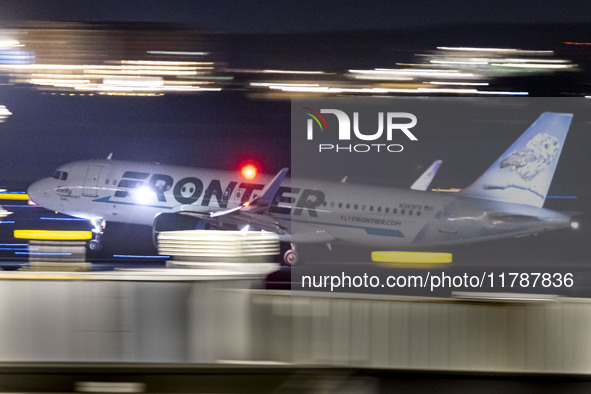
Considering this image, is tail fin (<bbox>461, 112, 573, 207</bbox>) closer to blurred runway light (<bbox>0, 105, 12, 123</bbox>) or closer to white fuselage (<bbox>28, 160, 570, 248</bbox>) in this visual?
white fuselage (<bbox>28, 160, 570, 248</bbox>)

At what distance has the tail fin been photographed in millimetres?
24406

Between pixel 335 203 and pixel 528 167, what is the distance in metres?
7.36

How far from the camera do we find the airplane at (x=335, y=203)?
22.9 meters

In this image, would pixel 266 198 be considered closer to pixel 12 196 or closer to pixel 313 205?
pixel 313 205

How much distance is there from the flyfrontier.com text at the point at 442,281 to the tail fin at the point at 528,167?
109 inches

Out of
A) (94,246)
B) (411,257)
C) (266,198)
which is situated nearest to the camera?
(266,198)

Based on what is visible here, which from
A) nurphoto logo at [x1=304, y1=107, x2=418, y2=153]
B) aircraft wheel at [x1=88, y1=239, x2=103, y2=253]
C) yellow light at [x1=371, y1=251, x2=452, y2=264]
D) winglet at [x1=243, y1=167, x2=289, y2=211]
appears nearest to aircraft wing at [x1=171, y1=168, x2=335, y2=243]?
winglet at [x1=243, y1=167, x2=289, y2=211]

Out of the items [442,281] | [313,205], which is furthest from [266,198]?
[442,281]

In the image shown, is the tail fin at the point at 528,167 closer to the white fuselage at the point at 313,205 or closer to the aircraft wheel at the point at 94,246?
the white fuselage at the point at 313,205

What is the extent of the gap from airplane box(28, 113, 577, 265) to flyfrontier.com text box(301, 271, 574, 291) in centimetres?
122

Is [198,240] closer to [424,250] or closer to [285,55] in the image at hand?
[424,250]

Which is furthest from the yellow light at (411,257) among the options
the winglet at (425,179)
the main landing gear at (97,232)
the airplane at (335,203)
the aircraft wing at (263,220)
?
the main landing gear at (97,232)

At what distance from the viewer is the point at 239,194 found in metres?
24.4

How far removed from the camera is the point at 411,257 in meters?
25.2
